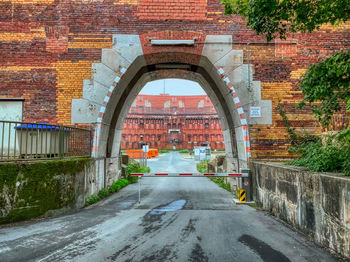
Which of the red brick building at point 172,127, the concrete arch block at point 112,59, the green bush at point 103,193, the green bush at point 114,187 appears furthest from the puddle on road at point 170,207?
the red brick building at point 172,127

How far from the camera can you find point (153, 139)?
64.1 m

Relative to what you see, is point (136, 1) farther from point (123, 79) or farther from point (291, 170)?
point (291, 170)

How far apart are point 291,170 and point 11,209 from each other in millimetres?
6564

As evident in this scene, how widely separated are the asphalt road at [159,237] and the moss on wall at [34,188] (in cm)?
35

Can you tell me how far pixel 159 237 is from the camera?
15.8 feet

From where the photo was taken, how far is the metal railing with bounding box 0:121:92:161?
628 cm

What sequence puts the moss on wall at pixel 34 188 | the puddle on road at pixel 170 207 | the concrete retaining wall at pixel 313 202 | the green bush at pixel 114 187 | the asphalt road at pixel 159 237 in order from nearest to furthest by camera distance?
the concrete retaining wall at pixel 313 202 → the asphalt road at pixel 159 237 → the moss on wall at pixel 34 188 → the puddle on road at pixel 170 207 → the green bush at pixel 114 187

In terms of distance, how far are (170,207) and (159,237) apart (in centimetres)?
269

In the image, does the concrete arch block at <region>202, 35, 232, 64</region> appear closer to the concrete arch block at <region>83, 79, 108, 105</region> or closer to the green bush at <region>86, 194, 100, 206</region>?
the concrete arch block at <region>83, 79, 108, 105</region>

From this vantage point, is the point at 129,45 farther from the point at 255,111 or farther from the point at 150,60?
the point at 255,111

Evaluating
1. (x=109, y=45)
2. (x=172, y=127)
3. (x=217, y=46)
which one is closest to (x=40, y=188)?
(x=109, y=45)

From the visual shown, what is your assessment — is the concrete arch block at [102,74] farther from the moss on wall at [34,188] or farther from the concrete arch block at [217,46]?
the concrete arch block at [217,46]

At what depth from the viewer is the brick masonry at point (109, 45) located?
8570 millimetres

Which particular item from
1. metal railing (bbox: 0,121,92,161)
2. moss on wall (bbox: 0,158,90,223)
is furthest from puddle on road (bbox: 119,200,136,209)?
metal railing (bbox: 0,121,92,161)
